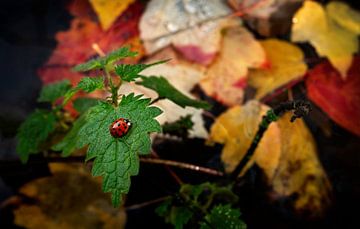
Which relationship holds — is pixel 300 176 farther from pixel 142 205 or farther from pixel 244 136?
pixel 142 205

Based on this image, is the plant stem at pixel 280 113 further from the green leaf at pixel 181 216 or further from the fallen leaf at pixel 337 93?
the fallen leaf at pixel 337 93

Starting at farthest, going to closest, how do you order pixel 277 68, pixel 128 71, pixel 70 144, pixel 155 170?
pixel 277 68, pixel 155 170, pixel 70 144, pixel 128 71

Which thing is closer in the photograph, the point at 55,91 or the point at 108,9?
the point at 55,91

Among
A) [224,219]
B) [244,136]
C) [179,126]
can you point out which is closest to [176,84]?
[179,126]

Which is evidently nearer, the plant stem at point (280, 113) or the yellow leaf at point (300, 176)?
the plant stem at point (280, 113)

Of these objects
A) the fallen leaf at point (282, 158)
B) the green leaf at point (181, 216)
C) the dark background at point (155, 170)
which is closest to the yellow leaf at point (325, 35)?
the dark background at point (155, 170)

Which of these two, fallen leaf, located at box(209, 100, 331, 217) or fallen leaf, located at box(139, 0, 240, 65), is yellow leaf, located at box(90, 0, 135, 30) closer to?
A: fallen leaf, located at box(139, 0, 240, 65)
